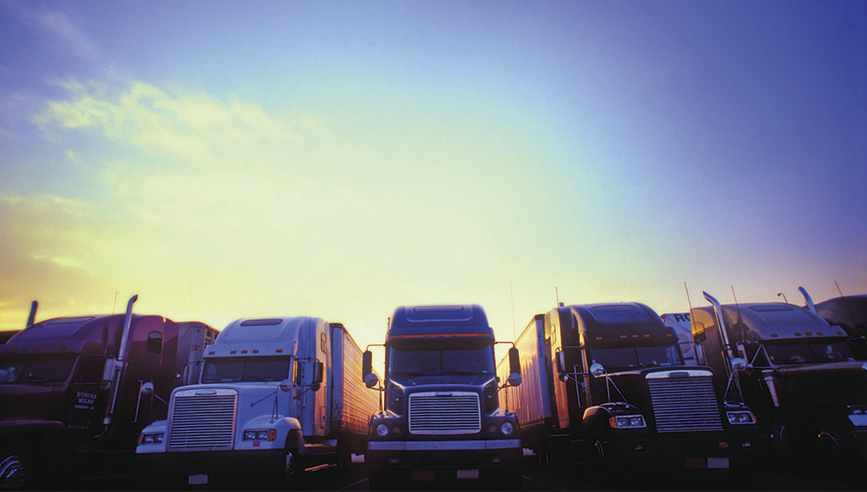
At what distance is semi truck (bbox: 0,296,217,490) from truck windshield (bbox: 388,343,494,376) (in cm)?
517

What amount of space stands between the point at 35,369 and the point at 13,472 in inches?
112

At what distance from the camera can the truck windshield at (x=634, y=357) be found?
36.7 ft

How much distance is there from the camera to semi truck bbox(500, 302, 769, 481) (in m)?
8.93

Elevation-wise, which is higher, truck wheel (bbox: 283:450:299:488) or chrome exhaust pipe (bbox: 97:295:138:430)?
chrome exhaust pipe (bbox: 97:295:138:430)

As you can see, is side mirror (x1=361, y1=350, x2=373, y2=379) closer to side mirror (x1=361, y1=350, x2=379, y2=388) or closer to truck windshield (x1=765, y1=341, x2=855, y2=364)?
side mirror (x1=361, y1=350, x2=379, y2=388)

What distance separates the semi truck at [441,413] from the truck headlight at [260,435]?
1917 millimetres

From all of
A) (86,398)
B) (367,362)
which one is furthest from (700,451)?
(86,398)

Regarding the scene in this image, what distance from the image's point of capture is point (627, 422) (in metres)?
9.23

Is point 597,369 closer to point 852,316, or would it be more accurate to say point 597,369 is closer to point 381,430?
point 381,430

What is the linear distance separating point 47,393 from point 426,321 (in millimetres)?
8520

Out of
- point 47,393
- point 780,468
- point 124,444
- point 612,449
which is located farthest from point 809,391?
point 47,393

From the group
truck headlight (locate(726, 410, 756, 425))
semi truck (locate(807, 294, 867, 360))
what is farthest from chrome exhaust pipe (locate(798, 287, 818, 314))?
truck headlight (locate(726, 410, 756, 425))

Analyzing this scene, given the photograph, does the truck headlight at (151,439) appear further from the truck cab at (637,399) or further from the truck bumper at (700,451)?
the truck bumper at (700,451)

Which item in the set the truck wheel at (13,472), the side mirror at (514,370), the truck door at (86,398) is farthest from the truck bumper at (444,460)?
the truck door at (86,398)
